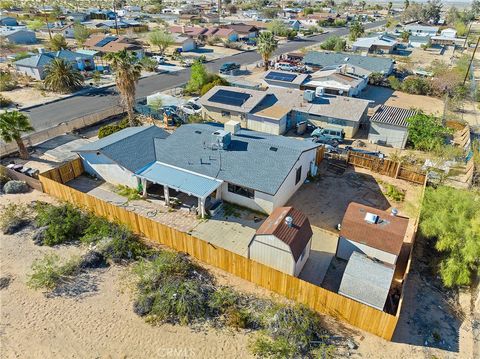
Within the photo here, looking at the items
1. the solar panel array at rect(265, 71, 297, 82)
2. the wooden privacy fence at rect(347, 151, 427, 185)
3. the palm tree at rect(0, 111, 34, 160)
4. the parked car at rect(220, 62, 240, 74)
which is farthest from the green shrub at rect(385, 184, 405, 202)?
the parked car at rect(220, 62, 240, 74)

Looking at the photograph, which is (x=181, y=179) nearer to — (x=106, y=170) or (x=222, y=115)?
(x=106, y=170)

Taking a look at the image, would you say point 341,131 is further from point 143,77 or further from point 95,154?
point 143,77

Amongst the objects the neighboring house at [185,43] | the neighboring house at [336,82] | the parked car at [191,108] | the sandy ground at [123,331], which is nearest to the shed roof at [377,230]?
the sandy ground at [123,331]

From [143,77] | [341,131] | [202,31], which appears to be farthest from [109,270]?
[202,31]

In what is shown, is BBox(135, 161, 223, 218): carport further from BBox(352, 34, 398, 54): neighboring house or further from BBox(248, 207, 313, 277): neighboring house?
BBox(352, 34, 398, 54): neighboring house

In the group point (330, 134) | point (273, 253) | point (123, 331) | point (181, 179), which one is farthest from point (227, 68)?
point (123, 331)
